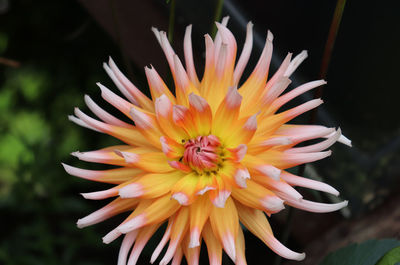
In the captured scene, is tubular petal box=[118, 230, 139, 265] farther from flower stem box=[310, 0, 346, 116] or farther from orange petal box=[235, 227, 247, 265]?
flower stem box=[310, 0, 346, 116]

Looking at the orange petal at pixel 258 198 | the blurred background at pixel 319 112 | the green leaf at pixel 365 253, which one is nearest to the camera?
the orange petal at pixel 258 198

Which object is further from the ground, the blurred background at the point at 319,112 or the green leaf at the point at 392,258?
the blurred background at the point at 319,112

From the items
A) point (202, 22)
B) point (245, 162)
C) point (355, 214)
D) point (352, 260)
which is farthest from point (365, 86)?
point (245, 162)

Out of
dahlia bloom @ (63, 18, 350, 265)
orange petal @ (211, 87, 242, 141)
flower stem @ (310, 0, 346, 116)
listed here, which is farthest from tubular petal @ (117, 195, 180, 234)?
flower stem @ (310, 0, 346, 116)

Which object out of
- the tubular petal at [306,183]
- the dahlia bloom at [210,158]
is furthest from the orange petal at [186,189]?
the tubular petal at [306,183]

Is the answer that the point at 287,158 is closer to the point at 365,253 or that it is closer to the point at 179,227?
the point at 179,227

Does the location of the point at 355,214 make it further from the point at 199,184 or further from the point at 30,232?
the point at 30,232

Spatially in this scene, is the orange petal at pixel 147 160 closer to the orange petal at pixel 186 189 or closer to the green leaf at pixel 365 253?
the orange petal at pixel 186 189
